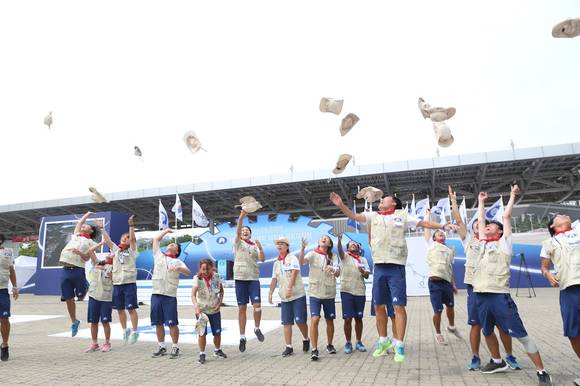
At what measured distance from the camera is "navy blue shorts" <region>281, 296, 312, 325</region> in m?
6.46

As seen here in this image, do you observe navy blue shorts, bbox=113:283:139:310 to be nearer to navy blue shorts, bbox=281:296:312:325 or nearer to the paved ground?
the paved ground

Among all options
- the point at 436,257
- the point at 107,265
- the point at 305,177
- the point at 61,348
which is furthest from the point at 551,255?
the point at 305,177

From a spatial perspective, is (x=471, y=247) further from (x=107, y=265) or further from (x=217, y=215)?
(x=217, y=215)

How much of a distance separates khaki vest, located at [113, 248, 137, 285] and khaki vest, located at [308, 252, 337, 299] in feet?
11.0

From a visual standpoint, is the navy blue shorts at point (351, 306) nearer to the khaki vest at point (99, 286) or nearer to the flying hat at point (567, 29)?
the khaki vest at point (99, 286)

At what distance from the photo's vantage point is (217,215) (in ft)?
107

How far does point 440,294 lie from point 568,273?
2.84m

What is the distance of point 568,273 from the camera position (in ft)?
14.0

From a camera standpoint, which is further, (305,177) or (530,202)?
(530,202)

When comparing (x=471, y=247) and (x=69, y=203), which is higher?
(x=69, y=203)

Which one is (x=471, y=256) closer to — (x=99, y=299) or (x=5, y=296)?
(x=99, y=299)

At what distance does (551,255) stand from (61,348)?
26.3ft

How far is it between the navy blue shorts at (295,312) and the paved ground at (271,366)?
52 centimetres

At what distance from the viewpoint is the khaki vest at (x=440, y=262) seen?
274 inches
